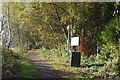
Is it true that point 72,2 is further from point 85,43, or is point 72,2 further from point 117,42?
point 117,42

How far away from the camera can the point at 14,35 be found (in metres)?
23.6

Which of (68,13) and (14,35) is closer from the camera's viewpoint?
(68,13)

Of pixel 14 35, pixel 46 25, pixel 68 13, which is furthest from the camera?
pixel 14 35

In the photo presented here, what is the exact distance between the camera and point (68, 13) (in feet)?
47.3

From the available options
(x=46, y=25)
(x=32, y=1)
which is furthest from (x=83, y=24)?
(x=46, y=25)

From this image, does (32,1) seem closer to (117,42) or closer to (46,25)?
(46,25)

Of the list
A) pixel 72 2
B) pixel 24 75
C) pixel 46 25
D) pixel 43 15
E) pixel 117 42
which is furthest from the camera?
pixel 46 25

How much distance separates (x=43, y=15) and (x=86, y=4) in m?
3.86

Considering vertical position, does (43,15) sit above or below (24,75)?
above

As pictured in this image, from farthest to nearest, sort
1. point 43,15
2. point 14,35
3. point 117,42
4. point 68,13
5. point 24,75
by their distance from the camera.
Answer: point 14,35
point 43,15
point 68,13
point 117,42
point 24,75

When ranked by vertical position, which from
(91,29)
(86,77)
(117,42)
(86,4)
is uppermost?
(86,4)

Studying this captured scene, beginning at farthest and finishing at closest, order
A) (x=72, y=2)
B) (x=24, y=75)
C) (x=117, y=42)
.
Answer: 1. (x=72, y=2)
2. (x=117, y=42)
3. (x=24, y=75)

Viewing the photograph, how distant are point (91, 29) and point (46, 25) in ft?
14.4

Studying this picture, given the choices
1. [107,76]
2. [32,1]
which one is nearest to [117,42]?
[107,76]
